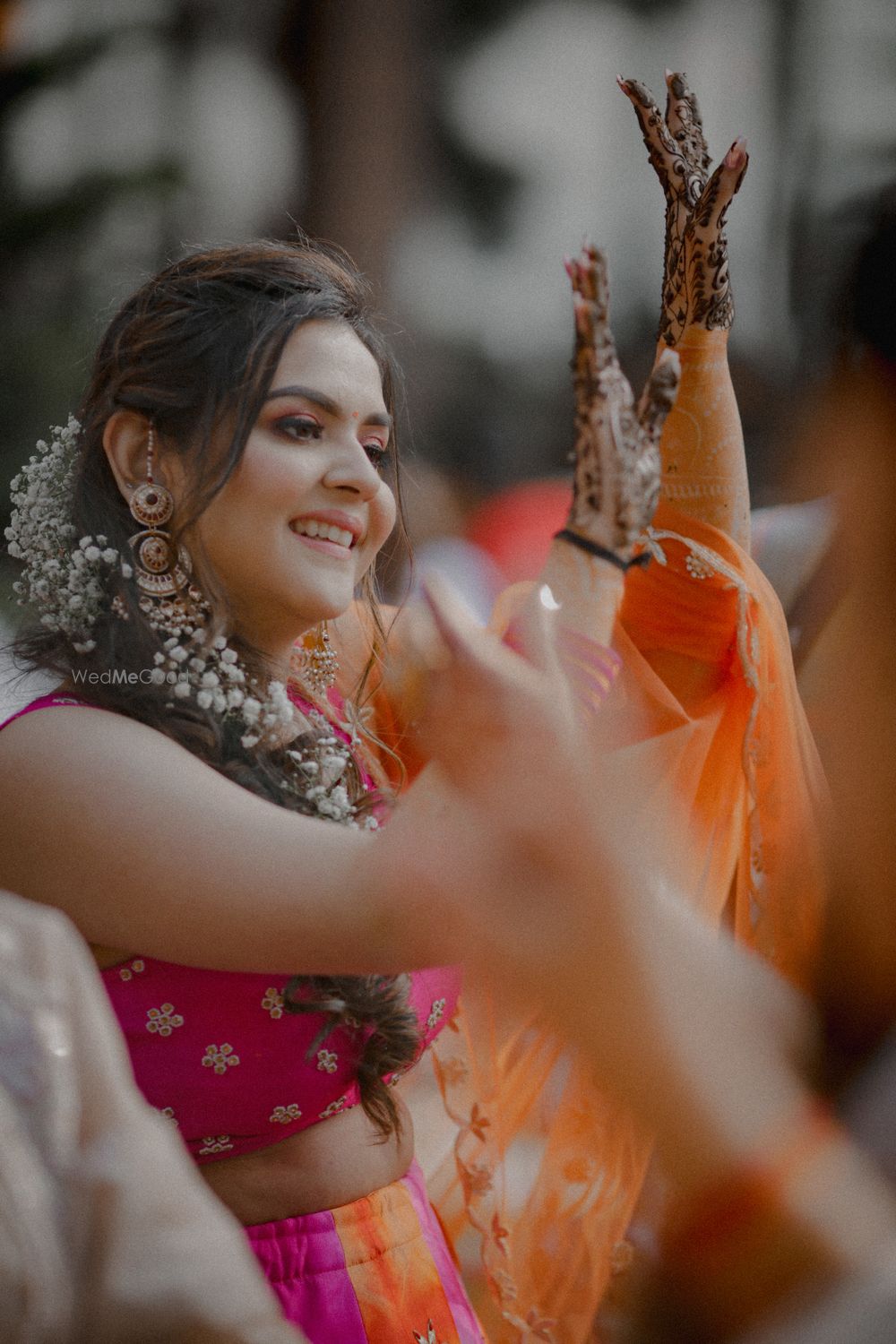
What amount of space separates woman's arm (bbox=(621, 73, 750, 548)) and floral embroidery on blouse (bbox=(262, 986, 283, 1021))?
63cm

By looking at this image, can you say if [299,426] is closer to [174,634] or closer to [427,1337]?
[174,634]

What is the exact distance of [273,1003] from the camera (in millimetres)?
1095

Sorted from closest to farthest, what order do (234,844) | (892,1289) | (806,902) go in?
1. (892,1289)
2. (234,844)
3. (806,902)

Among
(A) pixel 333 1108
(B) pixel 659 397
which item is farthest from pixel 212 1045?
(B) pixel 659 397

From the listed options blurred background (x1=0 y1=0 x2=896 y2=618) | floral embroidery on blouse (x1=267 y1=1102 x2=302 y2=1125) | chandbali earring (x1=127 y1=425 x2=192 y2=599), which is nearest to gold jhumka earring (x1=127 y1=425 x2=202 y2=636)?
chandbali earring (x1=127 y1=425 x2=192 y2=599)

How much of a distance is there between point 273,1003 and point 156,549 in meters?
0.43

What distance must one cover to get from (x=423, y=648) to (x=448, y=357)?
213cm

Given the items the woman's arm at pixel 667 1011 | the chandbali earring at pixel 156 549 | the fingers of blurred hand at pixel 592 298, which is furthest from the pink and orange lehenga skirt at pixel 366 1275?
the fingers of blurred hand at pixel 592 298

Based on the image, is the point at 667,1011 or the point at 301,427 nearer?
the point at 667,1011

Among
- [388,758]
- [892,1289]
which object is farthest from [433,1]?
[892,1289]

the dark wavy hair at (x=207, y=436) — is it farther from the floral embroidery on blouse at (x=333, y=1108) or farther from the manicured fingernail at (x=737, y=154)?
the manicured fingernail at (x=737, y=154)

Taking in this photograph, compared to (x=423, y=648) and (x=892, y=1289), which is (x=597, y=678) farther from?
(x=892, y=1289)

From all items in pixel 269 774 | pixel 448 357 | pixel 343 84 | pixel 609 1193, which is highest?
pixel 343 84

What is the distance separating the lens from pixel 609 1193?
1260mm
